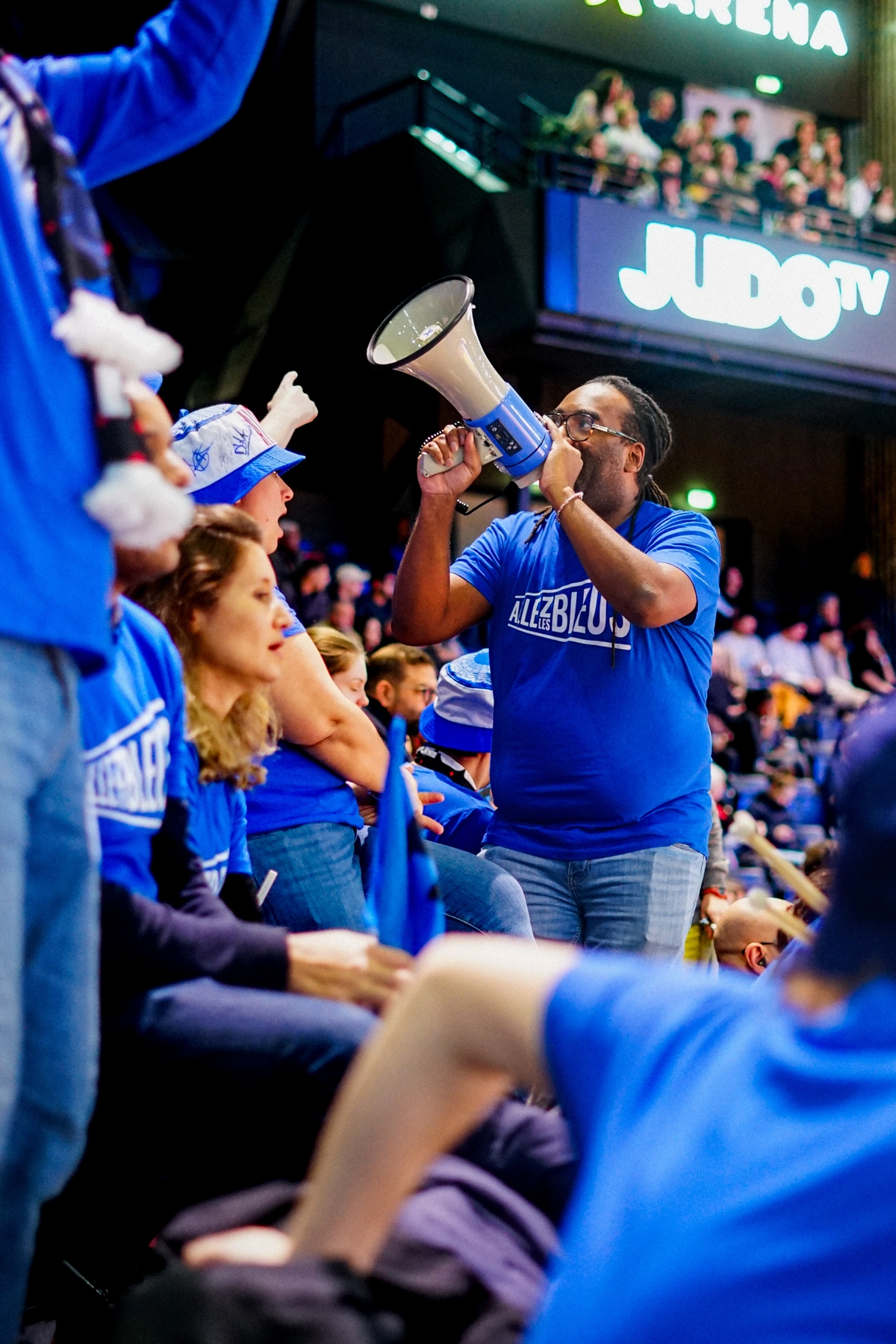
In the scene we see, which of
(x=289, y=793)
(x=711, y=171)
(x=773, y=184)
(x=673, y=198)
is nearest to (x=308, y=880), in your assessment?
(x=289, y=793)

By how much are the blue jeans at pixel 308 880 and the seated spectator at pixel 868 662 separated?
1090 centimetres

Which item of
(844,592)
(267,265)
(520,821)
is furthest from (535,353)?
(520,821)

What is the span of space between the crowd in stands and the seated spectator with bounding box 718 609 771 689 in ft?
11.0

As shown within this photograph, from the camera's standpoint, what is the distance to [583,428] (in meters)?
3.11

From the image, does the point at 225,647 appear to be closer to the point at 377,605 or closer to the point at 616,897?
the point at 616,897

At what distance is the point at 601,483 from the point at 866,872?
221 centimetres

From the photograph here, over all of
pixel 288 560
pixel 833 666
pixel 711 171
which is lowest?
pixel 833 666

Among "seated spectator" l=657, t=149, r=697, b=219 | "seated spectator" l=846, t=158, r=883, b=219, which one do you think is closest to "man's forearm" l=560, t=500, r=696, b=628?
"seated spectator" l=657, t=149, r=697, b=219

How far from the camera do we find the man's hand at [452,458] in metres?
3.04

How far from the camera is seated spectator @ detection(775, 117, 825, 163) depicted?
13859 millimetres

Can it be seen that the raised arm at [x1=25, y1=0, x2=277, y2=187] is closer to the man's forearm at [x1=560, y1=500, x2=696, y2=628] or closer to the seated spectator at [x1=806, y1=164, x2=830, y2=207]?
the man's forearm at [x1=560, y1=500, x2=696, y2=628]

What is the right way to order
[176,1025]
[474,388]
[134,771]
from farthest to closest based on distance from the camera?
[474,388] < [134,771] < [176,1025]

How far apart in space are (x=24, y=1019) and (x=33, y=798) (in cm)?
25

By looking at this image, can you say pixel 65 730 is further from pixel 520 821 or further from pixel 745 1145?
pixel 520 821
